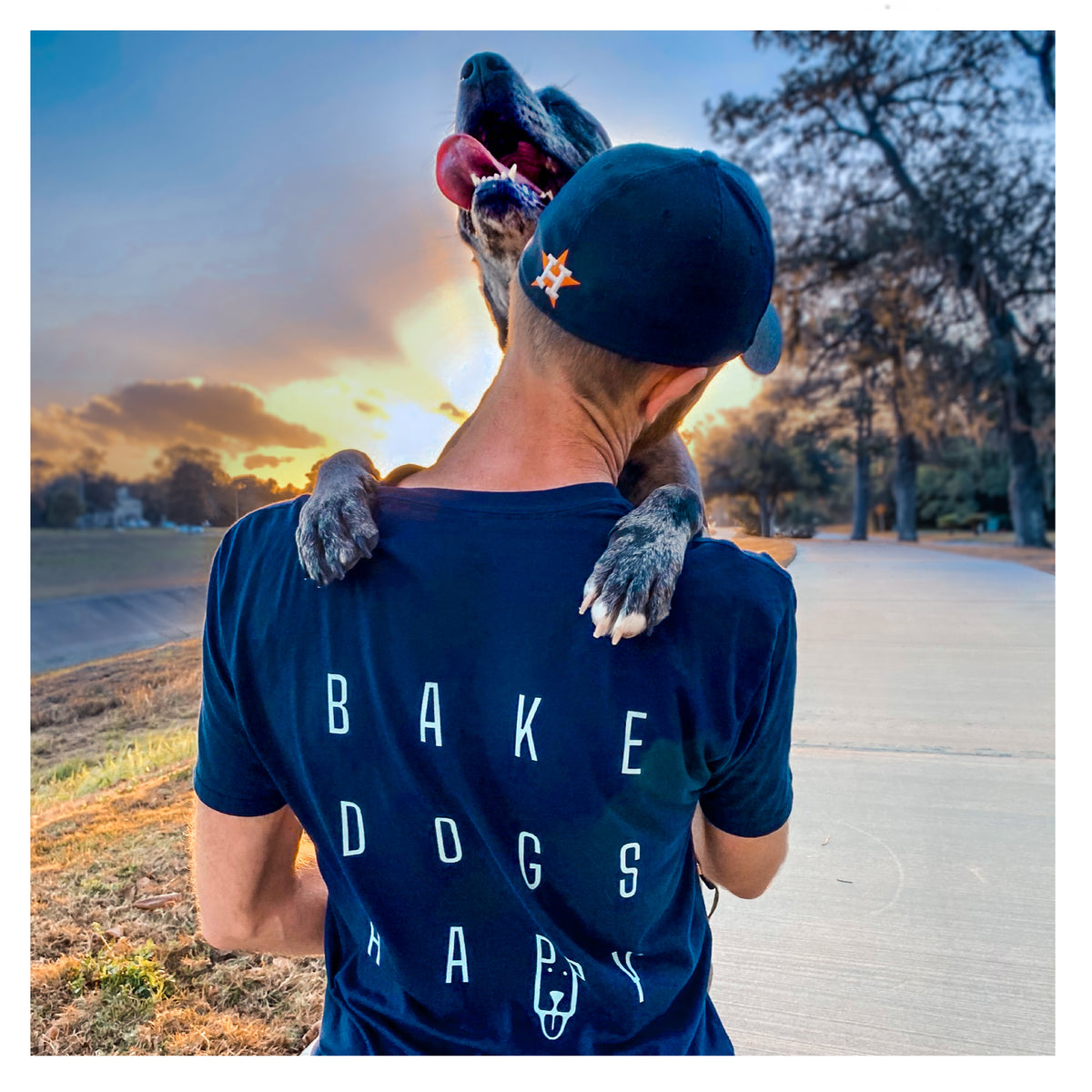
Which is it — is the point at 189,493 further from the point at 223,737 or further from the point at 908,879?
the point at 908,879

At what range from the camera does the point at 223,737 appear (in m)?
1.12

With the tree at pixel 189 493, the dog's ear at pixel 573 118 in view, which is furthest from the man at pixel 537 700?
the tree at pixel 189 493

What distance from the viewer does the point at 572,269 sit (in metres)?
1.07

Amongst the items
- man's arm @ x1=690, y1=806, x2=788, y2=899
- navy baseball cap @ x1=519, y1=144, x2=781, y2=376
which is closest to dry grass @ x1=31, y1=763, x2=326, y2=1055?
man's arm @ x1=690, y1=806, x2=788, y2=899

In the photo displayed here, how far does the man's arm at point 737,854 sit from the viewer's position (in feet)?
3.91

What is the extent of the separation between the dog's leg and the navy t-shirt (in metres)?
0.02

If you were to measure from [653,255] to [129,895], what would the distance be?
9.49 ft

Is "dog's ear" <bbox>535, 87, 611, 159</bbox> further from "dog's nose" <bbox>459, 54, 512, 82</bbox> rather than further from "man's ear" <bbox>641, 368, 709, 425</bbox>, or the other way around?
"man's ear" <bbox>641, 368, 709, 425</bbox>

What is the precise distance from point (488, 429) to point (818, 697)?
4.37 metres

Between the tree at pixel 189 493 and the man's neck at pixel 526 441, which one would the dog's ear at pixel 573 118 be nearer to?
the man's neck at pixel 526 441

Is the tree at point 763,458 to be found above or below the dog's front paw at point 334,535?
above

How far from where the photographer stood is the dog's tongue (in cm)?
195

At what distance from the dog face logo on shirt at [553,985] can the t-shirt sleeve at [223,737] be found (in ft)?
1.39
